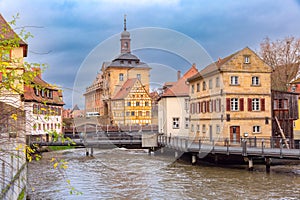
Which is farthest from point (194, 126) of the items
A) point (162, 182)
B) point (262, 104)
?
point (162, 182)

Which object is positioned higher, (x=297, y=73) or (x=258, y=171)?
(x=297, y=73)

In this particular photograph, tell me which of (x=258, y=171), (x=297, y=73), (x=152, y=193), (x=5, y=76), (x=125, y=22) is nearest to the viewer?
(x=5, y=76)

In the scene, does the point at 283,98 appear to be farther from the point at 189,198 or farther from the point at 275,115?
the point at 189,198

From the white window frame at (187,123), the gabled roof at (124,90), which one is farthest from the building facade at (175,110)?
the gabled roof at (124,90)

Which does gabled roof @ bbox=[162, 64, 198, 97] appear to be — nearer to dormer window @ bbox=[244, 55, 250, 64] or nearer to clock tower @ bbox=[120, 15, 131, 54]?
dormer window @ bbox=[244, 55, 250, 64]

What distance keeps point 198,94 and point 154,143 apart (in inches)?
238

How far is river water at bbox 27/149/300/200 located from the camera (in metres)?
16.6

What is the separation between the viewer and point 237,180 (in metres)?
20.1

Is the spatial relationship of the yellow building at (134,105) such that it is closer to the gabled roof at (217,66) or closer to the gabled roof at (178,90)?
the gabled roof at (178,90)

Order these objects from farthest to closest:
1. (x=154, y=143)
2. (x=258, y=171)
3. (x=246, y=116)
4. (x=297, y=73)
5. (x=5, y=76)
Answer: (x=297, y=73), (x=154, y=143), (x=246, y=116), (x=258, y=171), (x=5, y=76)

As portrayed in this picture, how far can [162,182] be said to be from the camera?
65.3ft

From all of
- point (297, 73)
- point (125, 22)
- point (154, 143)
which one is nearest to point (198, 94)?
point (154, 143)

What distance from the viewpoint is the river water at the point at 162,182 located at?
54.4 ft

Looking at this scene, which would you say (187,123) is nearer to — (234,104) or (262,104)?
(234,104)
